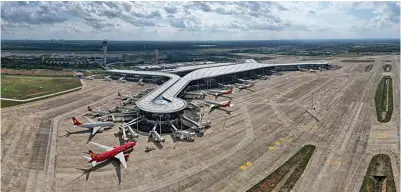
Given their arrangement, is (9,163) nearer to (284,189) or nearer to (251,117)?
(284,189)

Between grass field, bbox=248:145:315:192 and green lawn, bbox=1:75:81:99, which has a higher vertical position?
green lawn, bbox=1:75:81:99

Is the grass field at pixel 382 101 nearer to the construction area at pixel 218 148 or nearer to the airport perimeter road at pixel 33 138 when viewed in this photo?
the construction area at pixel 218 148

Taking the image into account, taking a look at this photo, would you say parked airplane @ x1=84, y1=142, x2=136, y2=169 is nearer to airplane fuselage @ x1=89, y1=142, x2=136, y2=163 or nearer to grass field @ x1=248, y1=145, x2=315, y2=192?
airplane fuselage @ x1=89, y1=142, x2=136, y2=163

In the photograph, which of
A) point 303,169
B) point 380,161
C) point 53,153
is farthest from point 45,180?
point 380,161

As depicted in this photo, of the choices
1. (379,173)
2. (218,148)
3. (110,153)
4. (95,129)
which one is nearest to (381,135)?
(379,173)

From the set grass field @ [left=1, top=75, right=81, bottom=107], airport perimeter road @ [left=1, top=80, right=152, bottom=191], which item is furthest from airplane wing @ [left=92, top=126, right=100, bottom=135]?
grass field @ [left=1, top=75, right=81, bottom=107]

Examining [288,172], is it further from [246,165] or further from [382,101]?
[382,101]
